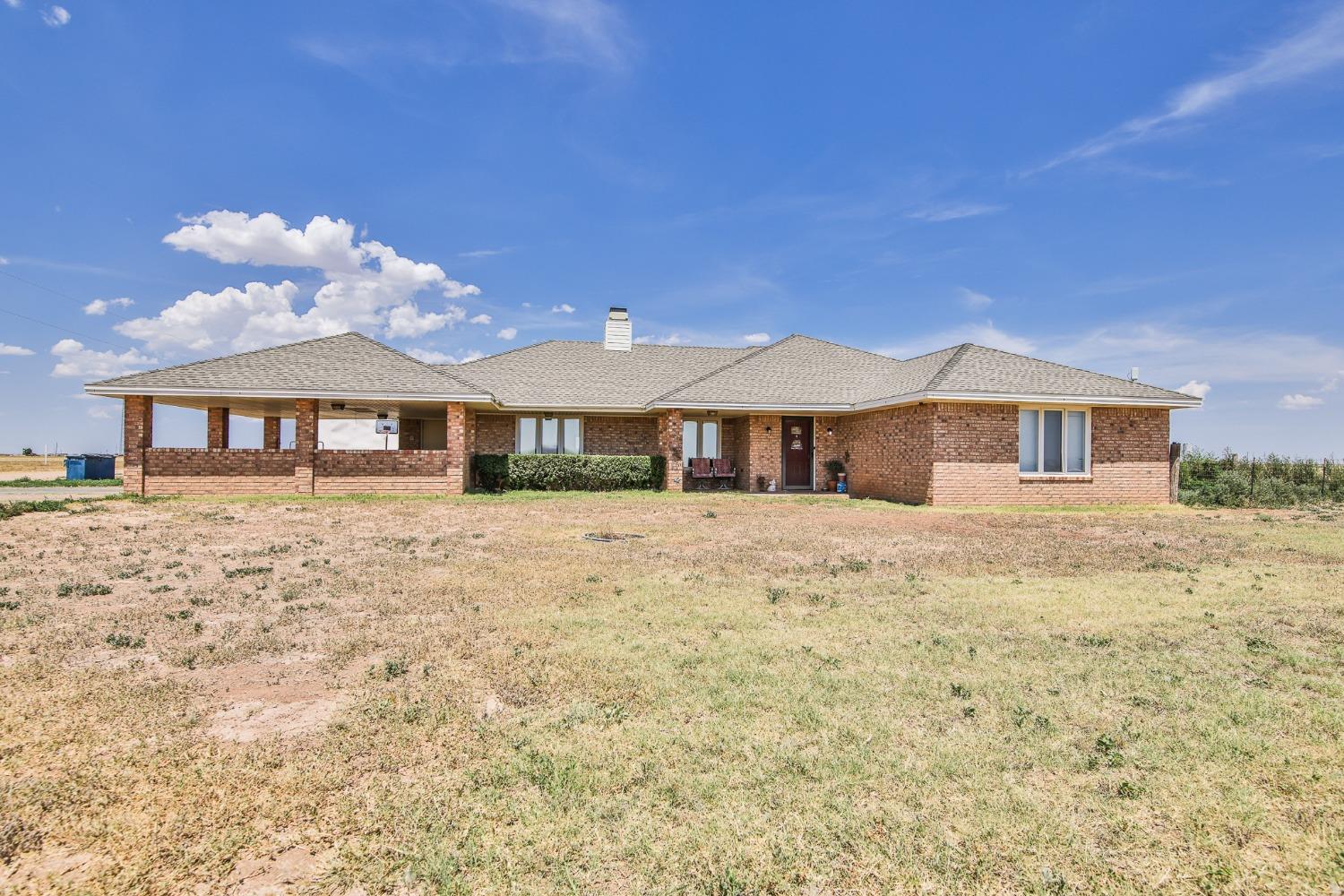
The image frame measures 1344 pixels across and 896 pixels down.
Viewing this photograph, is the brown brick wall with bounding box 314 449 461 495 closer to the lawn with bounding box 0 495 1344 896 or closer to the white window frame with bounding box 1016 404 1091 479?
the lawn with bounding box 0 495 1344 896

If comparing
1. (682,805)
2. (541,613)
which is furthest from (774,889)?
(541,613)

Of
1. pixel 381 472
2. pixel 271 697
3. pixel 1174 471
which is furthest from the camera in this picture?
pixel 381 472

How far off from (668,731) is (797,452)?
738 inches

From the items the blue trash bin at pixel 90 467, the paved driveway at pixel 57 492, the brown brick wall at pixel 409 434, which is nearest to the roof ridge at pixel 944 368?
the brown brick wall at pixel 409 434

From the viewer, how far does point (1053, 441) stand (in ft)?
56.9

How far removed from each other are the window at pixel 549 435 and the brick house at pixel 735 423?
0.04 meters

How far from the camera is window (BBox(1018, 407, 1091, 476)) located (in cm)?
1719

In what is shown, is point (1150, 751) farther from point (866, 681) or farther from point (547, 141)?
point (547, 141)

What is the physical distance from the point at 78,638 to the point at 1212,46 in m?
18.5

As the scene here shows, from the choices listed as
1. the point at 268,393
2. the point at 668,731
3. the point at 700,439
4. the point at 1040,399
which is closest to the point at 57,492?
the point at 268,393

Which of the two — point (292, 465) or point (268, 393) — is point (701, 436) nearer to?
point (292, 465)

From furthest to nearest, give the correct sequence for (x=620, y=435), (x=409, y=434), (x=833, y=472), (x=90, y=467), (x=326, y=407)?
(x=90, y=467), (x=409, y=434), (x=620, y=435), (x=833, y=472), (x=326, y=407)

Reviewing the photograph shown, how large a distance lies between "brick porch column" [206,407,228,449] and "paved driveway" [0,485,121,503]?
2821mm

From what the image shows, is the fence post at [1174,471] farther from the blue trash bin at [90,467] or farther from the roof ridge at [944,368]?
the blue trash bin at [90,467]
